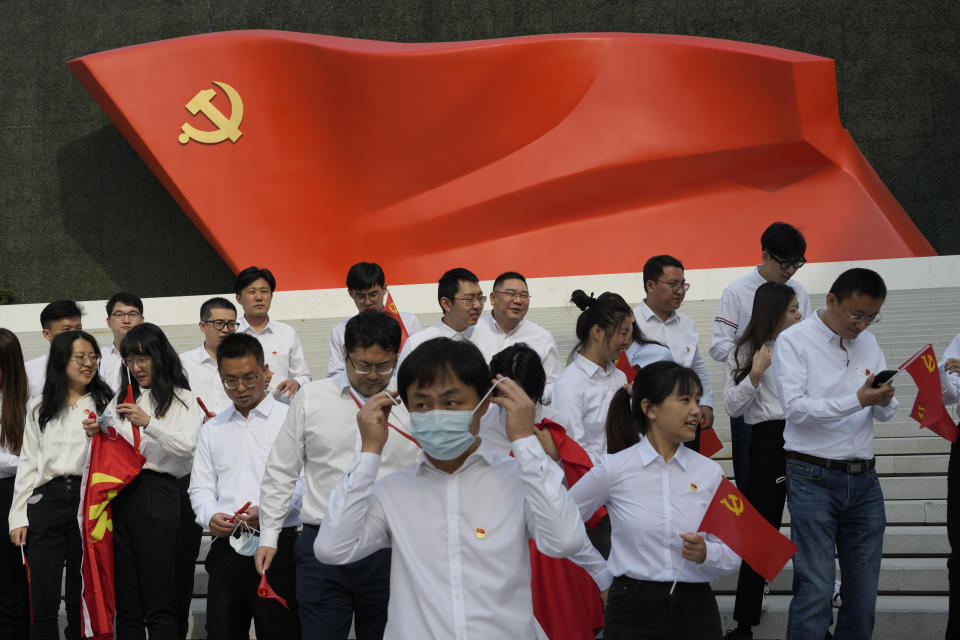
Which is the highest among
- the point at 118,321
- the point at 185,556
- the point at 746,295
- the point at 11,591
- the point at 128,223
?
the point at 128,223

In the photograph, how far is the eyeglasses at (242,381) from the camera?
3.06 meters

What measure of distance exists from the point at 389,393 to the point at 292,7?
13.7 metres

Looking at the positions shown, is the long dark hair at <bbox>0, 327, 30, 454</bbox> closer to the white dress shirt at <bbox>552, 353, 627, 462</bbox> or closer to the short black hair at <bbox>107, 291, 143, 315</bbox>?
the short black hair at <bbox>107, 291, 143, 315</bbox>

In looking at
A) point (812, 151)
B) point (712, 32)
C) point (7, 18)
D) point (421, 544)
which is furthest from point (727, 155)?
point (7, 18)

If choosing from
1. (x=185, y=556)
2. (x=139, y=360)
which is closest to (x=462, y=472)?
Result: (x=139, y=360)

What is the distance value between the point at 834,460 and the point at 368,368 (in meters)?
1.49

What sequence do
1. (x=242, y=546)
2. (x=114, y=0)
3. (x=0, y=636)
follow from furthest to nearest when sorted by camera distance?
(x=114, y=0)
(x=0, y=636)
(x=242, y=546)

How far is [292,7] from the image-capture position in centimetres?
1464

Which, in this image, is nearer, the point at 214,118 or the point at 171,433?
the point at 171,433

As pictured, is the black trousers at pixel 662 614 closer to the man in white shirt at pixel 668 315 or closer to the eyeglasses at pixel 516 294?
the man in white shirt at pixel 668 315

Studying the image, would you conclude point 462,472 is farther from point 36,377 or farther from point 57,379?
point 36,377

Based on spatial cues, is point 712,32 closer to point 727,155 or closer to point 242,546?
point 727,155

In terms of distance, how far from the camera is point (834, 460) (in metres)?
3.07

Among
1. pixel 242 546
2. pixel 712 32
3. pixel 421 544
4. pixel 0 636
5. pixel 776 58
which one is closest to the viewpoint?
pixel 421 544
